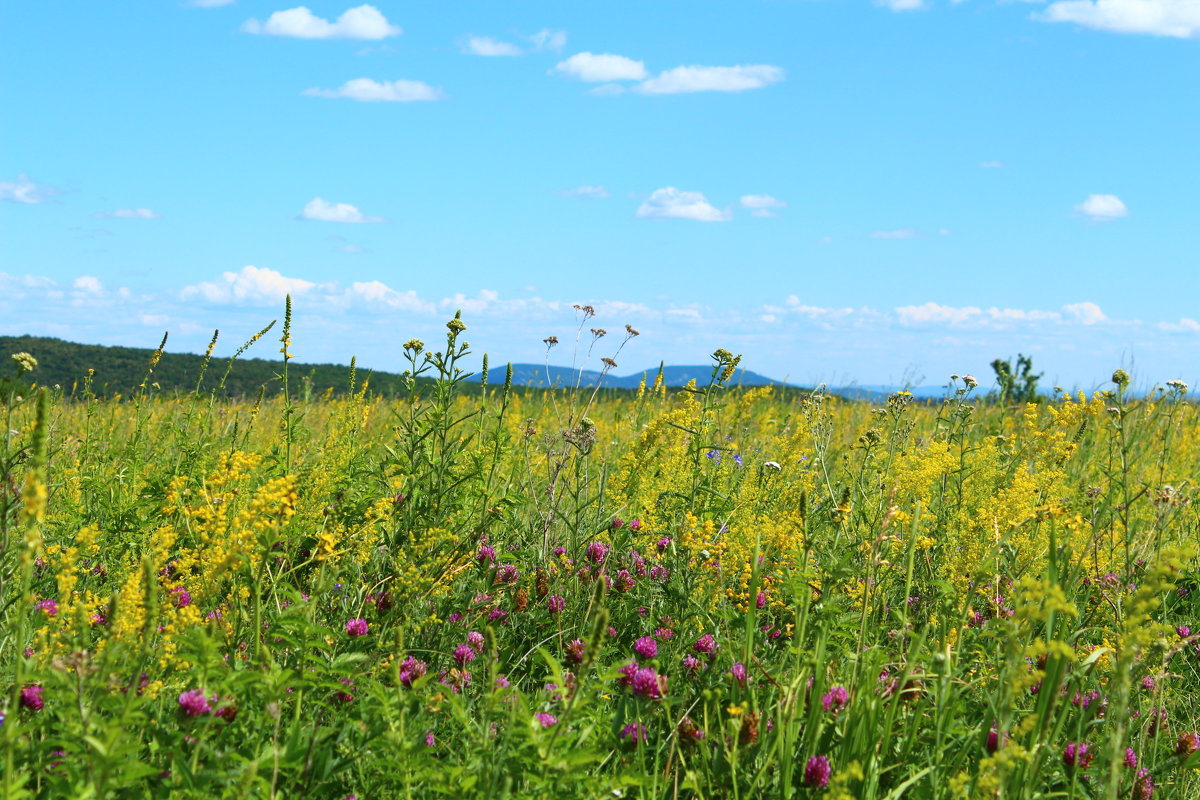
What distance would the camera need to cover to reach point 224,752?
174 cm

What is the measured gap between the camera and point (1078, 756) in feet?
6.36

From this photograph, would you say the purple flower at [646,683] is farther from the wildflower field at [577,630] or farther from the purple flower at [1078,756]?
the purple flower at [1078,756]

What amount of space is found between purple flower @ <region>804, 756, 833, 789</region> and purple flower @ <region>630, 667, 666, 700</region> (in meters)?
→ 0.39

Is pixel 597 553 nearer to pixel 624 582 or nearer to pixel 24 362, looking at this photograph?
pixel 624 582

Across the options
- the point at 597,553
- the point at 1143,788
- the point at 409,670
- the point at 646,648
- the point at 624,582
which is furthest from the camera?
the point at 597,553

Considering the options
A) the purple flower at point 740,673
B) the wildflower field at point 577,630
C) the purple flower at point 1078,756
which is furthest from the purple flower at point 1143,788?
the purple flower at point 740,673

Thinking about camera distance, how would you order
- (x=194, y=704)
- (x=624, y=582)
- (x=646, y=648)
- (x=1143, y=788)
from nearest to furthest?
(x=194, y=704)
(x=1143, y=788)
(x=646, y=648)
(x=624, y=582)

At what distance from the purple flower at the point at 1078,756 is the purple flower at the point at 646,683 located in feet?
3.06

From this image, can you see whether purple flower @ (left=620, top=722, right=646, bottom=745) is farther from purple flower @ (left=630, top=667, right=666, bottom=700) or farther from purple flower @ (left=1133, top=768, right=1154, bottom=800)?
purple flower @ (left=1133, top=768, right=1154, bottom=800)

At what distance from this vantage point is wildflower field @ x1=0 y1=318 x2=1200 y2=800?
5.44 feet

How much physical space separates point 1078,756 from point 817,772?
594mm

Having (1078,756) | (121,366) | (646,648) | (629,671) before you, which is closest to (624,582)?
(646,648)

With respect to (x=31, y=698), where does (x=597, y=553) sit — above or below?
above

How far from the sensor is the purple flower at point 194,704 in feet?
5.66
